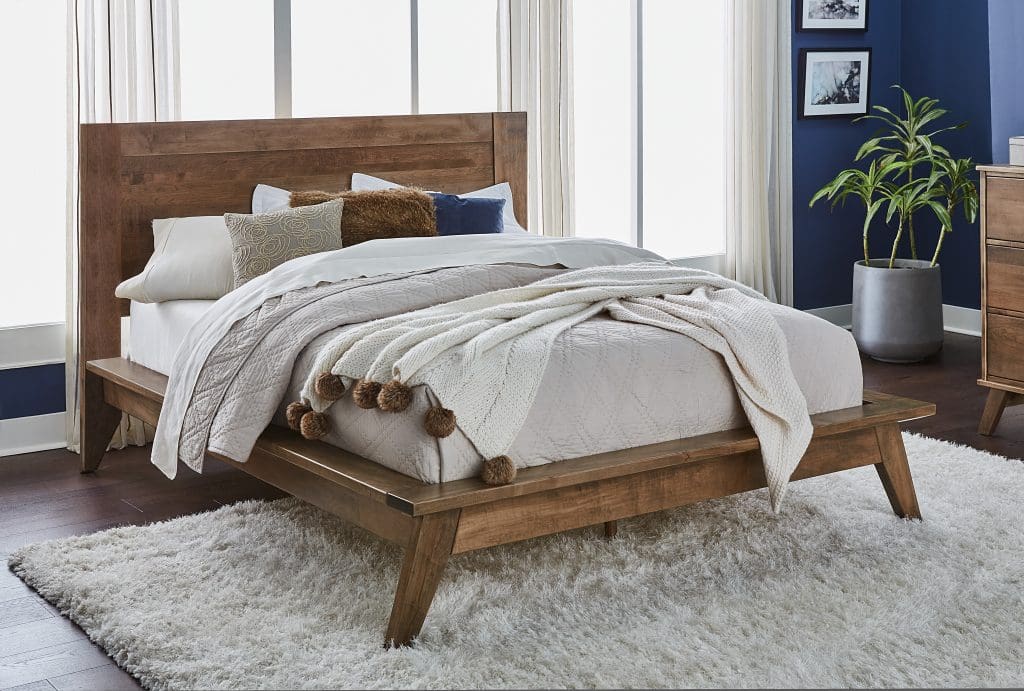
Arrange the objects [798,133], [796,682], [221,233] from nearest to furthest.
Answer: [796,682]
[221,233]
[798,133]

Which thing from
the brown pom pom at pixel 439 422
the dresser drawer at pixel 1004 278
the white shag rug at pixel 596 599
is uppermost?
the dresser drawer at pixel 1004 278

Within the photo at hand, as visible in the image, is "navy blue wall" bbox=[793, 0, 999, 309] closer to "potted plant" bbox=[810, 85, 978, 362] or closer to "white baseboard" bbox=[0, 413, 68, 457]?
"potted plant" bbox=[810, 85, 978, 362]

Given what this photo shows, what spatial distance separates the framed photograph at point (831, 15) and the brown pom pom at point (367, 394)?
14.0 feet

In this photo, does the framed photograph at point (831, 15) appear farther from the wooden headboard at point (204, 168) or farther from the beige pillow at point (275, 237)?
the beige pillow at point (275, 237)

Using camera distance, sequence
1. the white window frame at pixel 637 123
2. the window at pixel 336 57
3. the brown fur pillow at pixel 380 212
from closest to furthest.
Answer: the brown fur pillow at pixel 380 212 → the window at pixel 336 57 → the white window frame at pixel 637 123

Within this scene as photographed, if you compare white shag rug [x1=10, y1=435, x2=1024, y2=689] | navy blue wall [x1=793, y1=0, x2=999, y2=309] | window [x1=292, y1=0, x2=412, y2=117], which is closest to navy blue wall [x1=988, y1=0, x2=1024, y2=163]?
navy blue wall [x1=793, y1=0, x2=999, y2=309]

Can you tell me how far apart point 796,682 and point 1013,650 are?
52 cm

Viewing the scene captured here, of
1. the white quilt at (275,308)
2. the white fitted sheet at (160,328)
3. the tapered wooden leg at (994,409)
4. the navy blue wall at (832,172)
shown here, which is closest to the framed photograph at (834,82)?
the navy blue wall at (832,172)

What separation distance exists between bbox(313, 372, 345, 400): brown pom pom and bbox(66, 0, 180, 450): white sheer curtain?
1.88m

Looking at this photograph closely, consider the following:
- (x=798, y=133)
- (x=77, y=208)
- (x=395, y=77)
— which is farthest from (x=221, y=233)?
(x=798, y=133)

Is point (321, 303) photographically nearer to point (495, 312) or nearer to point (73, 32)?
point (495, 312)

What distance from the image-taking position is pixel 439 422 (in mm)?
2705

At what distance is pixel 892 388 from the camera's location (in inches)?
208

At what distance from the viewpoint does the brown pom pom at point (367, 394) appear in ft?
9.25
